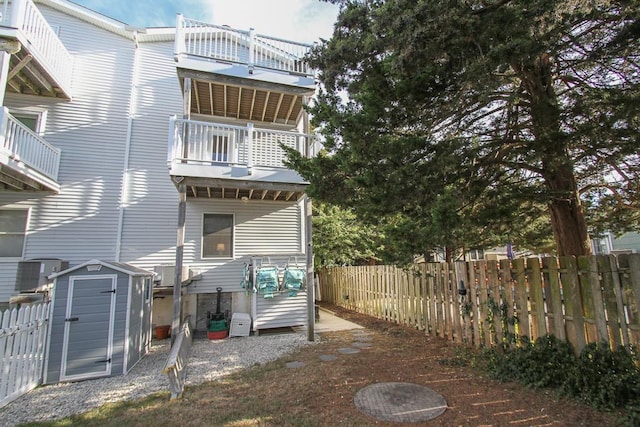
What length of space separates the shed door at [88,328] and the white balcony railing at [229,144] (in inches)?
118

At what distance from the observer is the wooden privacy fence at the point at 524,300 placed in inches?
158

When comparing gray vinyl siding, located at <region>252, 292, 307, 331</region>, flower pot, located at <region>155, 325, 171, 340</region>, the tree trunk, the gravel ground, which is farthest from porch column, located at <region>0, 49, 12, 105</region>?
the tree trunk

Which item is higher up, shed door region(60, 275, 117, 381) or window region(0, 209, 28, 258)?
window region(0, 209, 28, 258)

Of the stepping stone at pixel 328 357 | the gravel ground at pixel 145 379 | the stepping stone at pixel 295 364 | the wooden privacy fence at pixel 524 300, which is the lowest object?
the gravel ground at pixel 145 379

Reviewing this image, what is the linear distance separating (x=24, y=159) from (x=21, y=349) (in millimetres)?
4434

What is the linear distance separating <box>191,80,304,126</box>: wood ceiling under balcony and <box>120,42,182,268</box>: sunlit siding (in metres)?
1.12

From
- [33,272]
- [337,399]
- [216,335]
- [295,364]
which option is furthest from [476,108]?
[33,272]

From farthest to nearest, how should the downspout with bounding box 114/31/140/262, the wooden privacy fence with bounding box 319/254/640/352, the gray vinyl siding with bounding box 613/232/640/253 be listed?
the gray vinyl siding with bounding box 613/232/640/253 < the downspout with bounding box 114/31/140/262 < the wooden privacy fence with bounding box 319/254/640/352

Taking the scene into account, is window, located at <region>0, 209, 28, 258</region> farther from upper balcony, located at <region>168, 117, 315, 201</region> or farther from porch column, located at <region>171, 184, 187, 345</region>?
porch column, located at <region>171, 184, 187, 345</region>

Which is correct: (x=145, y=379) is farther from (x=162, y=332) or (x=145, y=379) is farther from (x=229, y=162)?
(x=229, y=162)

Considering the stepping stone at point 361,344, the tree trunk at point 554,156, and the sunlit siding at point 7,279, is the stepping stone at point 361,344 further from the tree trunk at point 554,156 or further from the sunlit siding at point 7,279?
the sunlit siding at point 7,279

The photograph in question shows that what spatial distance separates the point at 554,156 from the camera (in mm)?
4414

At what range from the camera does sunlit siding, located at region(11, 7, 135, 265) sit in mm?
8406

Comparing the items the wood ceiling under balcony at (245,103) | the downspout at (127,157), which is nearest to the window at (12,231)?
the downspout at (127,157)
